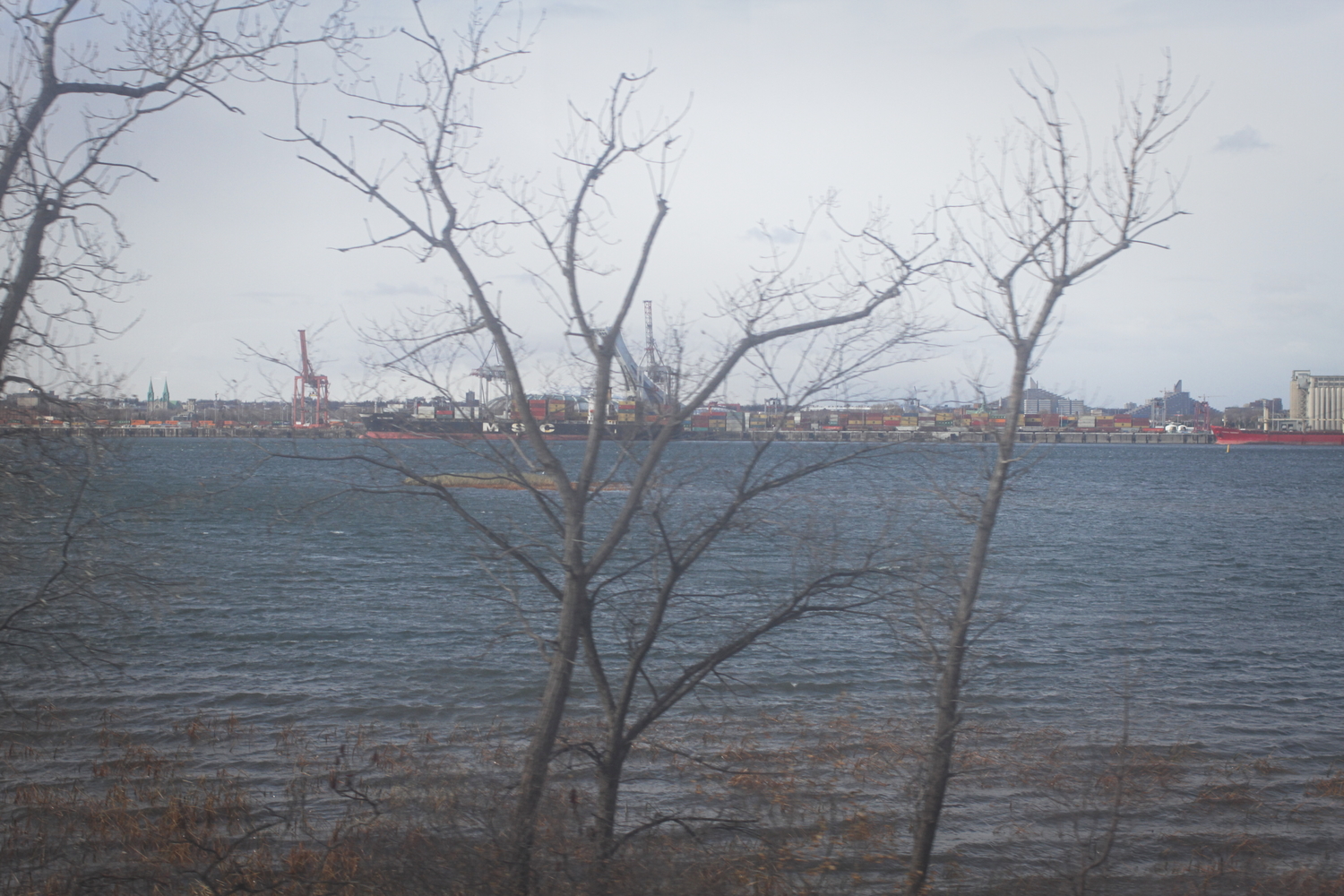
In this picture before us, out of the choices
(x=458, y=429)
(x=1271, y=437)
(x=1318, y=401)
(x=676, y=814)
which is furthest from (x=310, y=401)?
(x=1318, y=401)

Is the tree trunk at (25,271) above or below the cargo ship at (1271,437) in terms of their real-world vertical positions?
above

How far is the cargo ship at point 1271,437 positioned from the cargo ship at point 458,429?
178 meters

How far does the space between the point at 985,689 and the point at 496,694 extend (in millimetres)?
7509

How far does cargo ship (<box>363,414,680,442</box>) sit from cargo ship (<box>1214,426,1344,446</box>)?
178 meters

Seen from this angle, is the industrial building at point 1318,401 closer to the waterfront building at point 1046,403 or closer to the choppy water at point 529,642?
the choppy water at point 529,642

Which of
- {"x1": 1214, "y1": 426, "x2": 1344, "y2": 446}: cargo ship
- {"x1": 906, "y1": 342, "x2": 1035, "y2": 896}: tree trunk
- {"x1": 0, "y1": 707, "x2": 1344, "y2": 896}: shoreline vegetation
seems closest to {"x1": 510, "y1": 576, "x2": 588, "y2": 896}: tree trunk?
{"x1": 0, "y1": 707, "x2": 1344, "y2": 896}: shoreline vegetation

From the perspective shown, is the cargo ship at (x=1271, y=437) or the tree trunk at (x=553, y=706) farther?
the cargo ship at (x=1271, y=437)

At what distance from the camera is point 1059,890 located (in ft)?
25.4

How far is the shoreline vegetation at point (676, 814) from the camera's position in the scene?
239 inches

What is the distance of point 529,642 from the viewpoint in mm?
17969

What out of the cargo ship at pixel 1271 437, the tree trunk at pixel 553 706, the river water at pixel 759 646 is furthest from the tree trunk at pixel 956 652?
the cargo ship at pixel 1271 437

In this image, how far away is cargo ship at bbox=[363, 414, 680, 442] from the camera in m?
6.14

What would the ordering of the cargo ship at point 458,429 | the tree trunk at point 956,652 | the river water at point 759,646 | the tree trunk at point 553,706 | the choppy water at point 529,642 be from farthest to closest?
the choppy water at point 529,642
the river water at point 759,646
the cargo ship at point 458,429
the tree trunk at point 956,652
the tree trunk at point 553,706

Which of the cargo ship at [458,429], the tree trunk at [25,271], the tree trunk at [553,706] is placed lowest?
the tree trunk at [553,706]
